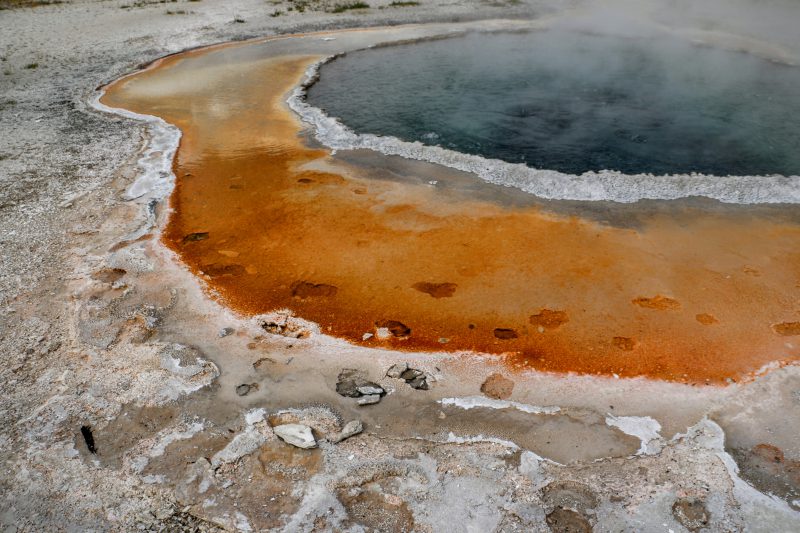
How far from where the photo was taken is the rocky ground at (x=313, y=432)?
296 cm

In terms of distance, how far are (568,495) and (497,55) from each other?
10.8 metres

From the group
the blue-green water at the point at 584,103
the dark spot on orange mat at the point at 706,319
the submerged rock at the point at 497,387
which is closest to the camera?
the submerged rock at the point at 497,387

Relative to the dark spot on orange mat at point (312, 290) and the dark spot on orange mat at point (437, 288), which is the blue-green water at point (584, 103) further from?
the dark spot on orange mat at point (312, 290)

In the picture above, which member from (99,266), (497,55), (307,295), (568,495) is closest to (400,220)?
(307,295)

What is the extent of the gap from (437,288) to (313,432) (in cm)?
175

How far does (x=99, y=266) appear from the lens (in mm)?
5012

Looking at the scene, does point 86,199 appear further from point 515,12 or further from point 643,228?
point 515,12

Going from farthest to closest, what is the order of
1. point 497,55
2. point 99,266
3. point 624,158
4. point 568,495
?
point 497,55
point 624,158
point 99,266
point 568,495

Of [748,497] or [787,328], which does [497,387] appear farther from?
[787,328]

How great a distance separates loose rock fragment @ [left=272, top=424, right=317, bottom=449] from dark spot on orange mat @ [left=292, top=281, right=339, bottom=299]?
4.64ft

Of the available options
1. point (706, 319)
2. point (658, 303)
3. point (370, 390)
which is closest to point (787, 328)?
point (706, 319)

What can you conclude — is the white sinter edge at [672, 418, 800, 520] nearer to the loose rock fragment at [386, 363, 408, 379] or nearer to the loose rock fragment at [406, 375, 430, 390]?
the loose rock fragment at [406, 375, 430, 390]

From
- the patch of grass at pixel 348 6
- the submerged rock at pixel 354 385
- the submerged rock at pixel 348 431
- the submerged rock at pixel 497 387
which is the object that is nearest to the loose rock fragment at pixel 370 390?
the submerged rock at pixel 354 385

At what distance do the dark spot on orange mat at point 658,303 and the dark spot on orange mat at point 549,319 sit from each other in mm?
654
